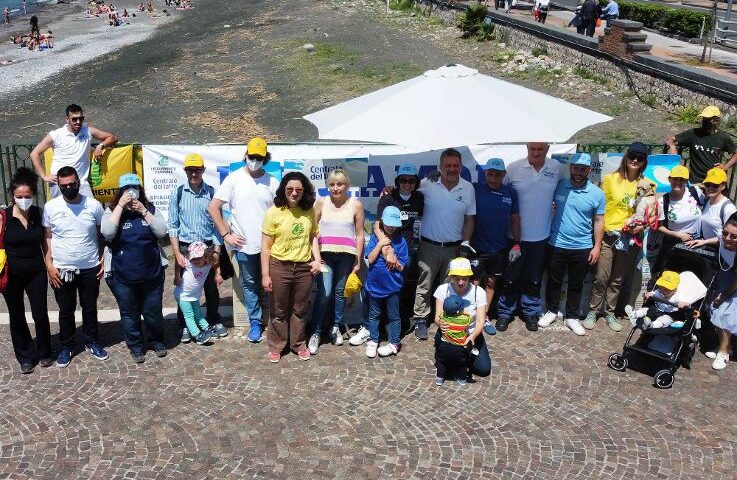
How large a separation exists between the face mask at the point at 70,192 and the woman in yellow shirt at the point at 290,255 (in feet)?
6.00

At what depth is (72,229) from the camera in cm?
712

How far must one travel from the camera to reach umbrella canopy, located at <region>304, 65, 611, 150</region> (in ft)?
24.3

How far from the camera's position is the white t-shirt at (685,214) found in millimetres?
7957

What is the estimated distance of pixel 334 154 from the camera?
29.2 ft

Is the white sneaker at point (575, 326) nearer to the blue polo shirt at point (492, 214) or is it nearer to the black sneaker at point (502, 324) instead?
the black sneaker at point (502, 324)

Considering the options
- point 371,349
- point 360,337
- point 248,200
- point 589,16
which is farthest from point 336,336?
point 589,16

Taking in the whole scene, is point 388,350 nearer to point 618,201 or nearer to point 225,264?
point 225,264

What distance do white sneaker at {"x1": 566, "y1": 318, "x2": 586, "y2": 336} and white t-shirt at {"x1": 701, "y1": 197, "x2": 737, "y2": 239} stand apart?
166 centimetres

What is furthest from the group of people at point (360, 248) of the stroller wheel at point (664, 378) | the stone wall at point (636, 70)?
the stone wall at point (636, 70)

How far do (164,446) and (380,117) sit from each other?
395 centimetres

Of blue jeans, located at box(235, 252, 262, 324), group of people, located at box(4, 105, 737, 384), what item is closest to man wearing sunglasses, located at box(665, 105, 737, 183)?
group of people, located at box(4, 105, 737, 384)

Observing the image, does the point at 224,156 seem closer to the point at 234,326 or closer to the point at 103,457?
the point at 234,326

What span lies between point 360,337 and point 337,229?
4.23ft

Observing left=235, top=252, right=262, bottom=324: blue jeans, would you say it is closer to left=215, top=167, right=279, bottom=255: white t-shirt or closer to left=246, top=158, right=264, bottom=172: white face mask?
left=215, top=167, right=279, bottom=255: white t-shirt
